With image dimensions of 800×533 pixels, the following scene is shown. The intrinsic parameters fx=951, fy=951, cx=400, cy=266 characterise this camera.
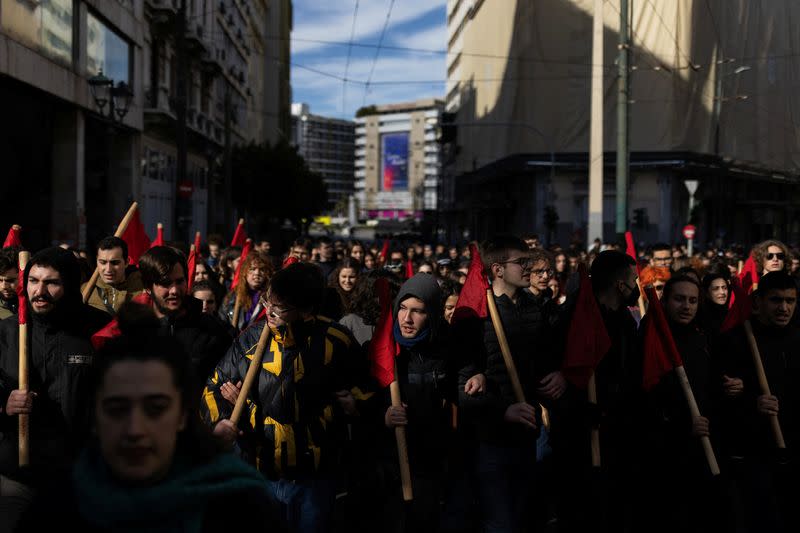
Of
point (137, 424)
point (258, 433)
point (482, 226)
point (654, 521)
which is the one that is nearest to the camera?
point (137, 424)

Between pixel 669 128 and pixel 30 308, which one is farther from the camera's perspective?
pixel 669 128

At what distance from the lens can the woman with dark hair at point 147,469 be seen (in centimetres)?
188

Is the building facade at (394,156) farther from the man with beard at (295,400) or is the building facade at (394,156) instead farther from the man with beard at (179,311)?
→ the man with beard at (295,400)

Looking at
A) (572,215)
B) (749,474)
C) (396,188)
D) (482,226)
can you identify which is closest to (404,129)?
(396,188)

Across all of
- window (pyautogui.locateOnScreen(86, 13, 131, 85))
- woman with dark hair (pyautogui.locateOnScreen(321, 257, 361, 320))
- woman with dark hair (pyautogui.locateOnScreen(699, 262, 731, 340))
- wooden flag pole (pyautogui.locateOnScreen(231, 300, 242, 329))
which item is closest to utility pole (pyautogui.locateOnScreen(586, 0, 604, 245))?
window (pyautogui.locateOnScreen(86, 13, 131, 85))

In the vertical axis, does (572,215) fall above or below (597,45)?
below

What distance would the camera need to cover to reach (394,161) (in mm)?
168375

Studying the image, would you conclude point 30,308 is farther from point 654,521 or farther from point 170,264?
point 654,521

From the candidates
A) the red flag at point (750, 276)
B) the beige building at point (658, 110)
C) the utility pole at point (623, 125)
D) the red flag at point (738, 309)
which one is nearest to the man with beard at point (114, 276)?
the red flag at point (738, 309)

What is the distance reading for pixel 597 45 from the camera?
2062 cm

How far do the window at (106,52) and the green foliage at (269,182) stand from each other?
19.2 m

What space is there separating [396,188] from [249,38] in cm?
11843

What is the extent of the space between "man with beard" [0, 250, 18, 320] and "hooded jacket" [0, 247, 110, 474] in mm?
1165

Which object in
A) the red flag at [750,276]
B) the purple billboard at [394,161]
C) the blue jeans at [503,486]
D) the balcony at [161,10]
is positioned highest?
the purple billboard at [394,161]
